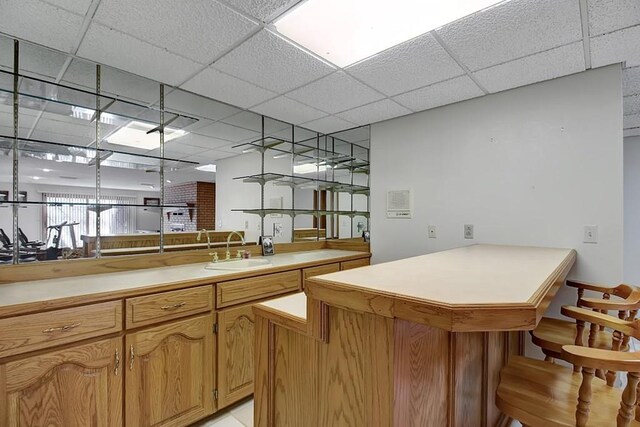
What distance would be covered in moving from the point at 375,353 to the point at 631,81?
3.10m

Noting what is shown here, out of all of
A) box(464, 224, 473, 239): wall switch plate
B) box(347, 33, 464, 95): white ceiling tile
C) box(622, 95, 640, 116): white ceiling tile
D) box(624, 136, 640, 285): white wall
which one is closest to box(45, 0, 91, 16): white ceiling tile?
box(347, 33, 464, 95): white ceiling tile

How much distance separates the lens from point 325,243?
3889 mm

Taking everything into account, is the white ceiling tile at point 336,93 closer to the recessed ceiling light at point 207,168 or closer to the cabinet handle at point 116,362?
the cabinet handle at point 116,362

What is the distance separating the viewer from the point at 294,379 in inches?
48.6

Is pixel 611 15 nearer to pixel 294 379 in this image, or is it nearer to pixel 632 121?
pixel 294 379

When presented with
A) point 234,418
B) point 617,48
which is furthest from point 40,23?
point 617,48

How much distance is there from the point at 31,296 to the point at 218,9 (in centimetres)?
169

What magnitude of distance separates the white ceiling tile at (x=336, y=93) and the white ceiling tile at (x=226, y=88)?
293mm

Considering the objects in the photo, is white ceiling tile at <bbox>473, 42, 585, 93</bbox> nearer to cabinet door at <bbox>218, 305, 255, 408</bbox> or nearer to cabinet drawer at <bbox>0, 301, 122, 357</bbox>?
cabinet door at <bbox>218, 305, 255, 408</bbox>

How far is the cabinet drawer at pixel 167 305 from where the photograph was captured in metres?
1.64

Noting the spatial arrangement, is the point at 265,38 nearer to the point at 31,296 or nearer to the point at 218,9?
the point at 218,9

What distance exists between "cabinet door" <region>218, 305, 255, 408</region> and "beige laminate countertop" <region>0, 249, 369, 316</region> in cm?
28

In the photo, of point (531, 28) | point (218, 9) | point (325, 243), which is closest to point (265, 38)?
point (218, 9)

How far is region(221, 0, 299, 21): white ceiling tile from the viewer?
151cm
